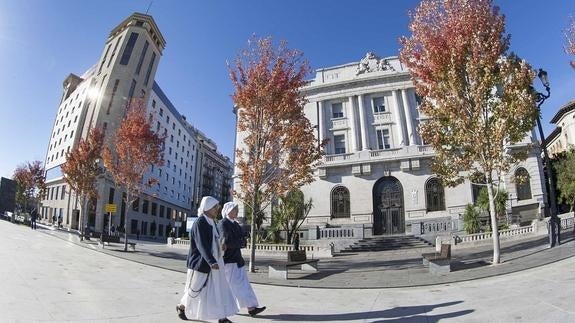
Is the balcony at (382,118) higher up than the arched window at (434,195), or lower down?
higher up

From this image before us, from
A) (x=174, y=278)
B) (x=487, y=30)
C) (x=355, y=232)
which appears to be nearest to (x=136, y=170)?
(x=174, y=278)

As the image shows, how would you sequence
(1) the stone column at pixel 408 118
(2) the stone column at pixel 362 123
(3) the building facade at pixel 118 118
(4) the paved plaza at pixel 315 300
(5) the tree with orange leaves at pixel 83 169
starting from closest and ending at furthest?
(4) the paved plaza at pixel 315 300 → (5) the tree with orange leaves at pixel 83 169 → (1) the stone column at pixel 408 118 → (2) the stone column at pixel 362 123 → (3) the building facade at pixel 118 118

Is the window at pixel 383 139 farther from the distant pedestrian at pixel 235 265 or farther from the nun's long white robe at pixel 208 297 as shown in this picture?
the nun's long white robe at pixel 208 297

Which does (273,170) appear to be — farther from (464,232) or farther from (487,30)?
(464,232)

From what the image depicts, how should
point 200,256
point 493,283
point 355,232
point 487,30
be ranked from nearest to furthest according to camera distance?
point 200,256 < point 493,283 < point 487,30 < point 355,232

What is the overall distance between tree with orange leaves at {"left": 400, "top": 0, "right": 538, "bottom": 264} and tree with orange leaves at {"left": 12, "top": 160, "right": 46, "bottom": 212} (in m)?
53.3

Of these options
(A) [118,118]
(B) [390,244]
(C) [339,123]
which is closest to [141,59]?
(A) [118,118]

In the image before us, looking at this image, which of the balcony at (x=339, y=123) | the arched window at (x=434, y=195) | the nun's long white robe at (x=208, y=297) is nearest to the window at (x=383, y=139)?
the balcony at (x=339, y=123)

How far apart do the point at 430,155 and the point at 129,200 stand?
23810mm

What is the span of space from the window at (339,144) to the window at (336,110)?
89.5 inches

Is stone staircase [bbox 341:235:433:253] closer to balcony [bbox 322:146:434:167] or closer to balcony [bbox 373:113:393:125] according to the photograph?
balcony [bbox 322:146:434:167]

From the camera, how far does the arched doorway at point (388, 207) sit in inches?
1195

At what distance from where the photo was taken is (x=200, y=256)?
5.14 metres

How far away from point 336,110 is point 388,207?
37.6 ft
